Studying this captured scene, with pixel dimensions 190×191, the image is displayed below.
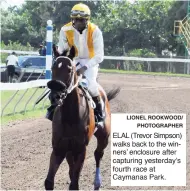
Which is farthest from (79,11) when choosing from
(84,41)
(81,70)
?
(81,70)

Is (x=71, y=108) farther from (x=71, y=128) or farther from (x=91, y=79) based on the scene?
(x=91, y=79)

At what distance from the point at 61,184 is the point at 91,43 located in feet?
6.63

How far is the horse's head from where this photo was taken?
228 inches

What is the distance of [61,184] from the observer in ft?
24.8

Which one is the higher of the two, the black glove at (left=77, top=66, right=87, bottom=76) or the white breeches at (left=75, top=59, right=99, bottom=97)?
the black glove at (left=77, top=66, right=87, bottom=76)

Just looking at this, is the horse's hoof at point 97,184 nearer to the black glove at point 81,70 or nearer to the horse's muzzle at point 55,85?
the black glove at point 81,70

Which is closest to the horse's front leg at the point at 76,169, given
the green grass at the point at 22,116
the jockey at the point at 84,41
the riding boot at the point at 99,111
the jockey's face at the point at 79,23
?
the jockey at the point at 84,41

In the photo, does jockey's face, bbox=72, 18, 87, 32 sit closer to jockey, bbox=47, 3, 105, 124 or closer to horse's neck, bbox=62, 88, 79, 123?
jockey, bbox=47, 3, 105, 124

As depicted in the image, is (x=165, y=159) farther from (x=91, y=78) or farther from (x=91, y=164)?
(x=91, y=78)

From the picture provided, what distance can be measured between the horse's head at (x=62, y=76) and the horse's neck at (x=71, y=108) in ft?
0.84

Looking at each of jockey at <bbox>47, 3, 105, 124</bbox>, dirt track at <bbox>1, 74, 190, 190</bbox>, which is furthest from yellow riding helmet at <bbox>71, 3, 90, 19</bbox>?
dirt track at <bbox>1, 74, 190, 190</bbox>

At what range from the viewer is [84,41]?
23.3 ft

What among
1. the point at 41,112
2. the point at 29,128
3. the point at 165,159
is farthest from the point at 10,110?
the point at 165,159
